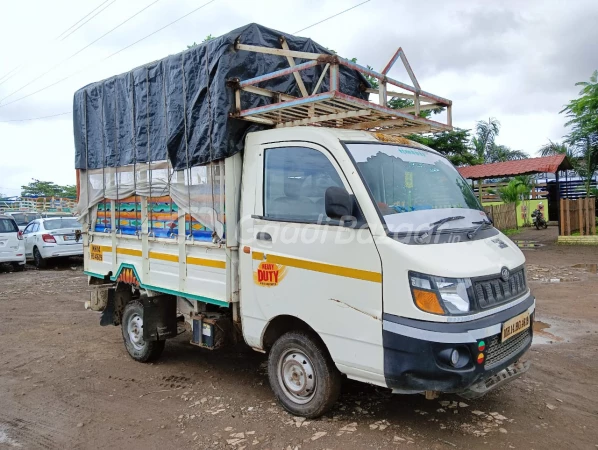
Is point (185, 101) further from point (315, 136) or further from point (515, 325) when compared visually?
point (515, 325)

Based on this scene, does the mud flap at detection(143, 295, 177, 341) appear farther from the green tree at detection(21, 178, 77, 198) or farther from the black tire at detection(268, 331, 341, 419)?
the green tree at detection(21, 178, 77, 198)

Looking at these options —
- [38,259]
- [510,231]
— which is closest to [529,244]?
[510,231]

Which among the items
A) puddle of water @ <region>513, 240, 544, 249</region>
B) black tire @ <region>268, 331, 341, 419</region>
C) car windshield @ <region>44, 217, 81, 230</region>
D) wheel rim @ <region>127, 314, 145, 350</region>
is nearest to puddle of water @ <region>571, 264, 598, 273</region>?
puddle of water @ <region>513, 240, 544, 249</region>

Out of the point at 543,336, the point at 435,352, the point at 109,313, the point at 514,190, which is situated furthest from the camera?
the point at 514,190

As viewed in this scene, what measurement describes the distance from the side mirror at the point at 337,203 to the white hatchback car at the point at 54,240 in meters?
12.4

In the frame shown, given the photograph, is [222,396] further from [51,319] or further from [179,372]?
[51,319]

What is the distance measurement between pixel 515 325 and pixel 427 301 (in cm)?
90

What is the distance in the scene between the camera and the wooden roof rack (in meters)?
3.87

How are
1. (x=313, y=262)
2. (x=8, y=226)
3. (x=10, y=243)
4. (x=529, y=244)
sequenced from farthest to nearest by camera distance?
(x=529, y=244)
(x=8, y=226)
(x=10, y=243)
(x=313, y=262)

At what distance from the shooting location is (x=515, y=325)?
3645 millimetres

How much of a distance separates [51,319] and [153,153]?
4.24m

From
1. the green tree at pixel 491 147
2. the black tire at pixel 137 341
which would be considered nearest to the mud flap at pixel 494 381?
the black tire at pixel 137 341

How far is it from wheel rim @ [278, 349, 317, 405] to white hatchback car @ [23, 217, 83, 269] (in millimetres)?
11700

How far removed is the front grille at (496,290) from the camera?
337 cm
